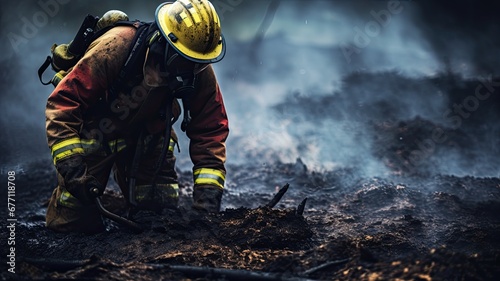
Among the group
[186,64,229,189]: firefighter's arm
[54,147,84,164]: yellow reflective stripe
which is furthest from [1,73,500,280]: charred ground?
[54,147,84,164]: yellow reflective stripe

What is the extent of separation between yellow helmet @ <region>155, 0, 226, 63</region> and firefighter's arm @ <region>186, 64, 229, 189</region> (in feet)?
1.29

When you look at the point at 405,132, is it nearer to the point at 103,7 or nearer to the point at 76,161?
the point at 76,161

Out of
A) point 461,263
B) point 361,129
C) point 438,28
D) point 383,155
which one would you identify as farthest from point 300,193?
point 438,28

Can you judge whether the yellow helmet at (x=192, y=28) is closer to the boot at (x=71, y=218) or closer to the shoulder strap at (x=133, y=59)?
the shoulder strap at (x=133, y=59)

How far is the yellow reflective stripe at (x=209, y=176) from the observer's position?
3781 millimetres

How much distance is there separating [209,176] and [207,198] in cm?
19

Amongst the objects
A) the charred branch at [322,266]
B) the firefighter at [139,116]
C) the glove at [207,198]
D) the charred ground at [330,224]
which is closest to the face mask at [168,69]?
the firefighter at [139,116]

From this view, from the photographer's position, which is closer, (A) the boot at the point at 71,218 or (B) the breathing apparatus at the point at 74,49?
(B) the breathing apparatus at the point at 74,49

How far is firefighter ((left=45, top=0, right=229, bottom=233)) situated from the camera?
3262mm

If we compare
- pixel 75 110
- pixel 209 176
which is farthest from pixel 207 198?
pixel 75 110

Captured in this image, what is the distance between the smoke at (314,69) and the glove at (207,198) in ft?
7.56

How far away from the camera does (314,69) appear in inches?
339

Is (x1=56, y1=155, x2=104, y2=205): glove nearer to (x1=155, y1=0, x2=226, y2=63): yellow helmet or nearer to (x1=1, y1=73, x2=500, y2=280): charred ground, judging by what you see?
(x1=1, y1=73, x2=500, y2=280): charred ground

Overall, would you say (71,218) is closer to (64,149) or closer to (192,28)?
(64,149)
